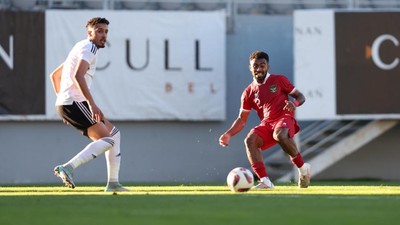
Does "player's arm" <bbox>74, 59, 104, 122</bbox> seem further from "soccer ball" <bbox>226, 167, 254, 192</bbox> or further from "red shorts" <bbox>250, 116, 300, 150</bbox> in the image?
"red shorts" <bbox>250, 116, 300, 150</bbox>

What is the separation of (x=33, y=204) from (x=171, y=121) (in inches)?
508

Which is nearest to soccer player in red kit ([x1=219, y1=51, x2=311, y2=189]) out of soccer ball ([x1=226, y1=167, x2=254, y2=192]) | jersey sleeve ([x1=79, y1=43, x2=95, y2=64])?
soccer ball ([x1=226, y1=167, x2=254, y2=192])

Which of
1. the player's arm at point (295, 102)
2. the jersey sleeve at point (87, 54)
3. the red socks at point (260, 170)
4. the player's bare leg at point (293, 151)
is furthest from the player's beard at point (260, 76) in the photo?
the jersey sleeve at point (87, 54)

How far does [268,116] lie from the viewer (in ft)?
42.5

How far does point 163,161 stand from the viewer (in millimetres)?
21703

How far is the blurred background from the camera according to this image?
20.8 m

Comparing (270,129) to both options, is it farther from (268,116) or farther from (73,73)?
(73,73)

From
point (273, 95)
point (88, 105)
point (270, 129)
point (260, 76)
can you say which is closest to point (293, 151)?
point (270, 129)

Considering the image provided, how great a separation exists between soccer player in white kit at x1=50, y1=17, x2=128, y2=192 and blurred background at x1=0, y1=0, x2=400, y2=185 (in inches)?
364

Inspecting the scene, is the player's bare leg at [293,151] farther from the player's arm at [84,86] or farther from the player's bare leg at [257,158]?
the player's arm at [84,86]

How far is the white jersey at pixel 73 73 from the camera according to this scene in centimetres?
1130

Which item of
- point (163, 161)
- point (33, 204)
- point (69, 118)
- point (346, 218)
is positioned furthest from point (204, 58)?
point (346, 218)

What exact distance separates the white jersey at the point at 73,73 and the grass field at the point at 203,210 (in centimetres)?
171

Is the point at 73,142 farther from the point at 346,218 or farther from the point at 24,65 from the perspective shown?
the point at 346,218
